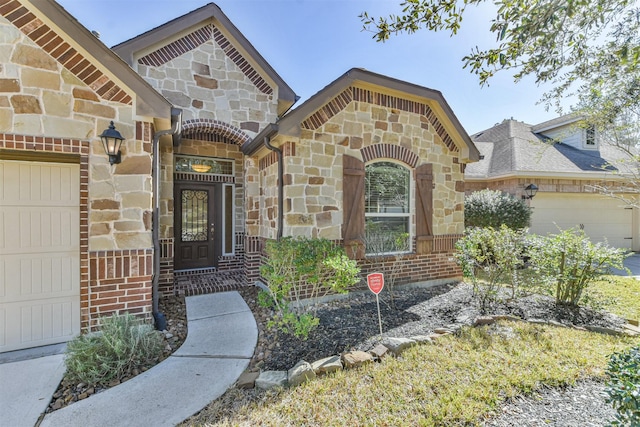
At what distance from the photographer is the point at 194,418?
8.47 ft

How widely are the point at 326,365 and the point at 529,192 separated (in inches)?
433

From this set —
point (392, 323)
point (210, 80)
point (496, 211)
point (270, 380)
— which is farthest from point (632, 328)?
point (210, 80)

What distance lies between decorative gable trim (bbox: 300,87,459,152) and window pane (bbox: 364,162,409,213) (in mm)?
1341

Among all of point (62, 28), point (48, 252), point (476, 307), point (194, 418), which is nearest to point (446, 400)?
point (194, 418)

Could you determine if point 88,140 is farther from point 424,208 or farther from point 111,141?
point 424,208

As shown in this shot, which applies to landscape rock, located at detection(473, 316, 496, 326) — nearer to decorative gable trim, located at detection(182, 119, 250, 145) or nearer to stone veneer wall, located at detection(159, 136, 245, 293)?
stone veneer wall, located at detection(159, 136, 245, 293)

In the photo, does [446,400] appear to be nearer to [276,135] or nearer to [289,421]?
[289,421]

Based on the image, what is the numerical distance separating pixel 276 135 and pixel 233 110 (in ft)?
8.11

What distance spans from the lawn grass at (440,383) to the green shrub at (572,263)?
109 cm

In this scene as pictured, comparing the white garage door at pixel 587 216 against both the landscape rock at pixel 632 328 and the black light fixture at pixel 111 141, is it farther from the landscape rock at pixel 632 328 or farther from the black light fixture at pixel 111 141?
the black light fixture at pixel 111 141

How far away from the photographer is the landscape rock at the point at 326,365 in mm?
3215

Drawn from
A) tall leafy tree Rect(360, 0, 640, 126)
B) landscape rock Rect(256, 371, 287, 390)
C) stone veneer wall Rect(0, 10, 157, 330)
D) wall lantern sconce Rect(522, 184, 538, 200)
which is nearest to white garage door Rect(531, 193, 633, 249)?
wall lantern sconce Rect(522, 184, 538, 200)

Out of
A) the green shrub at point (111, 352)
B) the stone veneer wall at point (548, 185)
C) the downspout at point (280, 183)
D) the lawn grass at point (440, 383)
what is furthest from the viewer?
the stone veneer wall at point (548, 185)

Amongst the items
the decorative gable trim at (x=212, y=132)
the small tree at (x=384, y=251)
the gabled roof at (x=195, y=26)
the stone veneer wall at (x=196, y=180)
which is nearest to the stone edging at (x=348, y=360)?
the small tree at (x=384, y=251)
